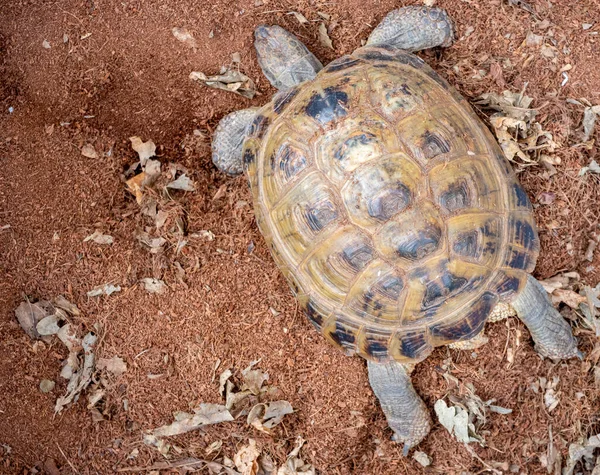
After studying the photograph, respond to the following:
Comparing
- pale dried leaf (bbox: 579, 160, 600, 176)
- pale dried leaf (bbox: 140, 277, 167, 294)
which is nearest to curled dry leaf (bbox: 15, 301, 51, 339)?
pale dried leaf (bbox: 140, 277, 167, 294)

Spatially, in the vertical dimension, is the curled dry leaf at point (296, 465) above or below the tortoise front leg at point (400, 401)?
below

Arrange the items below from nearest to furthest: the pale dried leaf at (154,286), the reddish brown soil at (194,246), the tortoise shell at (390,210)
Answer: the tortoise shell at (390,210)
the reddish brown soil at (194,246)
the pale dried leaf at (154,286)

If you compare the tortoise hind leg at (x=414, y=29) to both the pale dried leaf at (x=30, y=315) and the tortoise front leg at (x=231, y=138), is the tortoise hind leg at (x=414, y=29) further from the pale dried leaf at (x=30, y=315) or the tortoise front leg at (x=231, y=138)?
the pale dried leaf at (x=30, y=315)

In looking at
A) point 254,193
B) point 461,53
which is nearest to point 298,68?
point 254,193

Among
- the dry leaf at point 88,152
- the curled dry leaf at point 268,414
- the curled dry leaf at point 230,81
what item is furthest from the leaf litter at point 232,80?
the curled dry leaf at point 268,414

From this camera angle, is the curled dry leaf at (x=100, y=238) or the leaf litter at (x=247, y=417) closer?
the leaf litter at (x=247, y=417)

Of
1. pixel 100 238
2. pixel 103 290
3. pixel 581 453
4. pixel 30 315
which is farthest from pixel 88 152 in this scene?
pixel 581 453

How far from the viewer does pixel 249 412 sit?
361 centimetres

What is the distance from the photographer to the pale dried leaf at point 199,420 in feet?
11.8

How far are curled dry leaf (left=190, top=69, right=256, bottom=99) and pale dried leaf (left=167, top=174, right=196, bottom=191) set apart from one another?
65cm

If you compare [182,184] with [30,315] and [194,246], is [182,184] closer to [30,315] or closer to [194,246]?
[194,246]

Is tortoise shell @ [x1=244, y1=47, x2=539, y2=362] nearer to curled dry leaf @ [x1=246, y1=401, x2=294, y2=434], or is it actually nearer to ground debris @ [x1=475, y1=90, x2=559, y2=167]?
ground debris @ [x1=475, y1=90, x2=559, y2=167]

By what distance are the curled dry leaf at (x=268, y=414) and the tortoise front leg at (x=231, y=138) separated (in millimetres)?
1533

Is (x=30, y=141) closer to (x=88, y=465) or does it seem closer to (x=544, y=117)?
(x=88, y=465)
